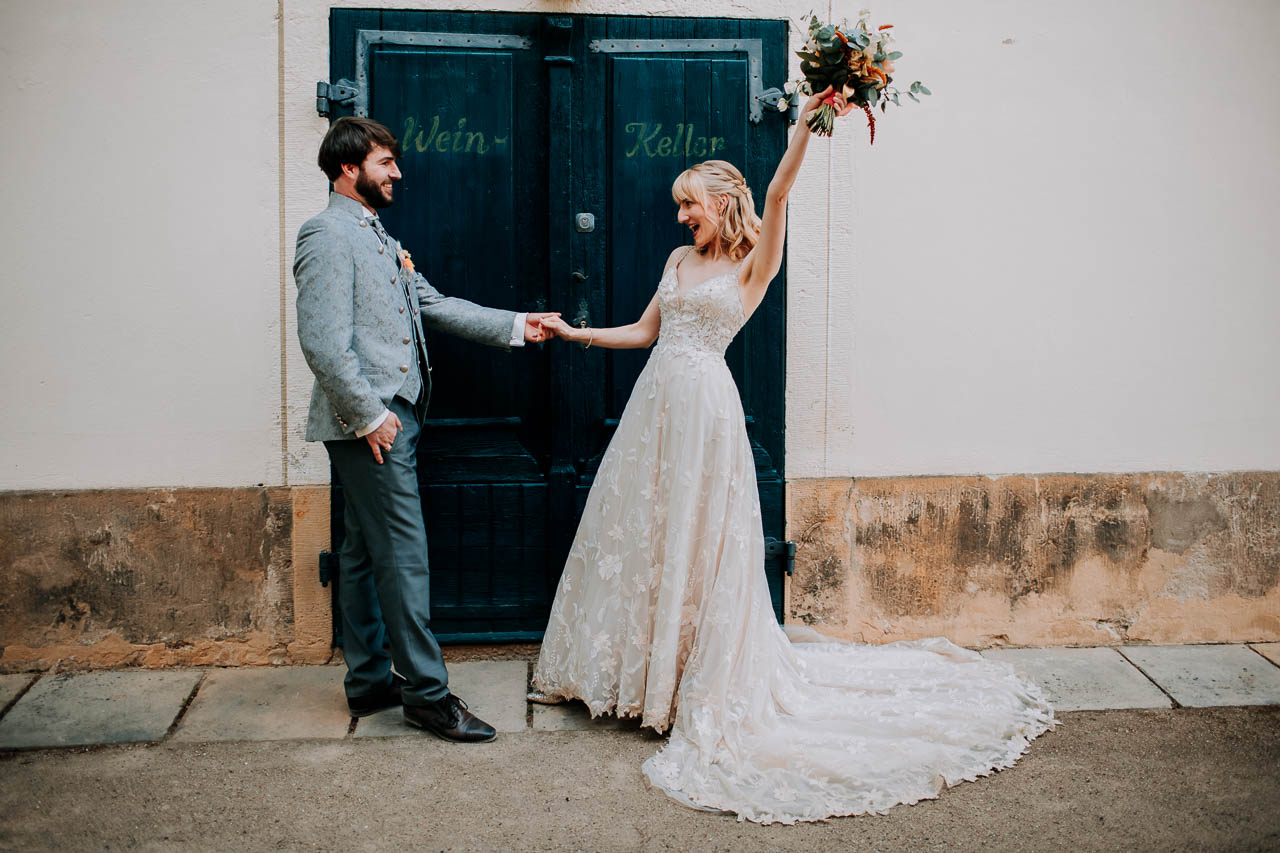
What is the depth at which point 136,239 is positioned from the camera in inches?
172

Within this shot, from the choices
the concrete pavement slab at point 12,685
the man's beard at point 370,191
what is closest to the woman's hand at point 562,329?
the man's beard at point 370,191

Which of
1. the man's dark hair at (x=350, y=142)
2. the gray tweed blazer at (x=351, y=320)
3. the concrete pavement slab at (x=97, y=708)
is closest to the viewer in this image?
the gray tweed blazer at (x=351, y=320)

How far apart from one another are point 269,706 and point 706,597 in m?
1.75

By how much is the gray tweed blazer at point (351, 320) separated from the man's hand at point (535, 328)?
1.39ft

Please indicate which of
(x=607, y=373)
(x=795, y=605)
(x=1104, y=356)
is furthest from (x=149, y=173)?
(x=1104, y=356)

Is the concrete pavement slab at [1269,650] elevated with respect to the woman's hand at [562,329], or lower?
lower

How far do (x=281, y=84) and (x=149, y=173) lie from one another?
0.64m

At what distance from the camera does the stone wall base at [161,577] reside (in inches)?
175

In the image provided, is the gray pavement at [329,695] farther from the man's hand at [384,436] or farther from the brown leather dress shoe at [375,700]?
the man's hand at [384,436]

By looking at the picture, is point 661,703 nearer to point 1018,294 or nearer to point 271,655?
point 271,655

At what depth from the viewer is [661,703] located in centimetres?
388

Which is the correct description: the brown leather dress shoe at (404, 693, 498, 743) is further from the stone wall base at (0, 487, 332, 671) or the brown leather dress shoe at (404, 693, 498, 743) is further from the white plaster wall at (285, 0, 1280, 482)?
the white plaster wall at (285, 0, 1280, 482)

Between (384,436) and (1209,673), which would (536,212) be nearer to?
(384,436)

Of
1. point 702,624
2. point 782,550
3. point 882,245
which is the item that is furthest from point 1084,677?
point 882,245
